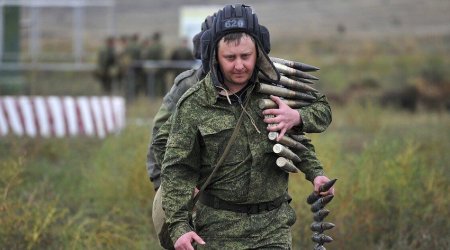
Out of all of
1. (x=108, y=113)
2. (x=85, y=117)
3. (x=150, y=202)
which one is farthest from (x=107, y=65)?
(x=150, y=202)

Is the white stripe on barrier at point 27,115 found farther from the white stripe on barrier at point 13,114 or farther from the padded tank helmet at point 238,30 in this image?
the padded tank helmet at point 238,30

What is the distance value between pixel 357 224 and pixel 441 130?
32.0ft

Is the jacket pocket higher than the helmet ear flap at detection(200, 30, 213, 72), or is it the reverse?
the helmet ear flap at detection(200, 30, 213, 72)

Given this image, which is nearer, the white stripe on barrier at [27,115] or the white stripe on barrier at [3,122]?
the white stripe on barrier at [3,122]

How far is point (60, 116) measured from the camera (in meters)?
18.6

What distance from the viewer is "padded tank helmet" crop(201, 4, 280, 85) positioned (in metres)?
5.49

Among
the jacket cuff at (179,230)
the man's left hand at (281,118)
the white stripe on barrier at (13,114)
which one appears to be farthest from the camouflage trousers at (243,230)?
the white stripe on barrier at (13,114)

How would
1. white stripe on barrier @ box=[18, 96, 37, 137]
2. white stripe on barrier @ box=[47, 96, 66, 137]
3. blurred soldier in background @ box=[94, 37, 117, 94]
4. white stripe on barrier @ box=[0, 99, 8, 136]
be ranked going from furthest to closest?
1. blurred soldier in background @ box=[94, 37, 117, 94]
2. white stripe on barrier @ box=[47, 96, 66, 137]
3. white stripe on barrier @ box=[18, 96, 37, 137]
4. white stripe on barrier @ box=[0, 99, 8, 136]

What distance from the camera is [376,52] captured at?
5234 centimetres

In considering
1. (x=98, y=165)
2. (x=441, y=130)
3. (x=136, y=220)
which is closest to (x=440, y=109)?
(x=441, y=130)

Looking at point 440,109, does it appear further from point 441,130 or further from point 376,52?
point 376,52

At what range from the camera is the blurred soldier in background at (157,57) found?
94.3 feet

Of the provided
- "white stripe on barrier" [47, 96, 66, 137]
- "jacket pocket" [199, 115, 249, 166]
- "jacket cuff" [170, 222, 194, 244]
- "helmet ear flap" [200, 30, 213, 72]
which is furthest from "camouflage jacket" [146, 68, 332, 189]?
"white stripe on barrier" [47, 96, 66, 137]

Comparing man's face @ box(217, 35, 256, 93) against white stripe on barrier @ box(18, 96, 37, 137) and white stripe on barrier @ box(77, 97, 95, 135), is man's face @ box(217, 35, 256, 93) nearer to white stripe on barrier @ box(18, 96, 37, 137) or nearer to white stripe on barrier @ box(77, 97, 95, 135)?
white stripe on barrier @ box(18, 96, 37, 137)
